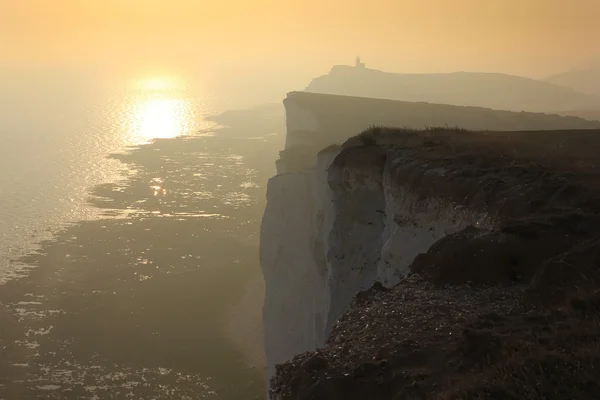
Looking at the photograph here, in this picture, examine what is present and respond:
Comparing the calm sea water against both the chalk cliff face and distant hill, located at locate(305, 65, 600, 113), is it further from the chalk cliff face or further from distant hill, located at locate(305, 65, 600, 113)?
distant hill, located at locate(305, 65, 600, 113)

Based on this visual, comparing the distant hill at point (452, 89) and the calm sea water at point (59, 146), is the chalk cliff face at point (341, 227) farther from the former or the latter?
the distant hill at point (452, 89)

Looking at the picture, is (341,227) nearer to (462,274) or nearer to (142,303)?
(462,274)

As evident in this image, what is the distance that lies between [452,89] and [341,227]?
112951mm

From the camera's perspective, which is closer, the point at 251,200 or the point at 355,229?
the point at 355,229

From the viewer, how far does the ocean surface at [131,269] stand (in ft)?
83.3

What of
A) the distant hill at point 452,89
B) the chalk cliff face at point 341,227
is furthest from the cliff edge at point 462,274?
the distant hill at point 452,89

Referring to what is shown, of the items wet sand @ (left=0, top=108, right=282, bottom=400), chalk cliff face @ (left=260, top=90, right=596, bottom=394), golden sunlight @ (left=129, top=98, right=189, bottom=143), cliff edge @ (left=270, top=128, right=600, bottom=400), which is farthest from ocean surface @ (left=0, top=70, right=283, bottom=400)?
golden sunlight @ (left=129, top=98, right=189, bottom=143)

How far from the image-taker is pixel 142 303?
32.1 m

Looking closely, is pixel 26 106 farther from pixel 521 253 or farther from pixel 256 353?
pixel 521 253

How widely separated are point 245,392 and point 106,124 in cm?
10295

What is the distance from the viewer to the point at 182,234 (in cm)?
4400

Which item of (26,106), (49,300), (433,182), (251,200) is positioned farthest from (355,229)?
(26,106)

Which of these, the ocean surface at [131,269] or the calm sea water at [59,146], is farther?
the calm sea water at [59,146]

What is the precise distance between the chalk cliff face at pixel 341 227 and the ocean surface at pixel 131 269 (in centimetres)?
491
